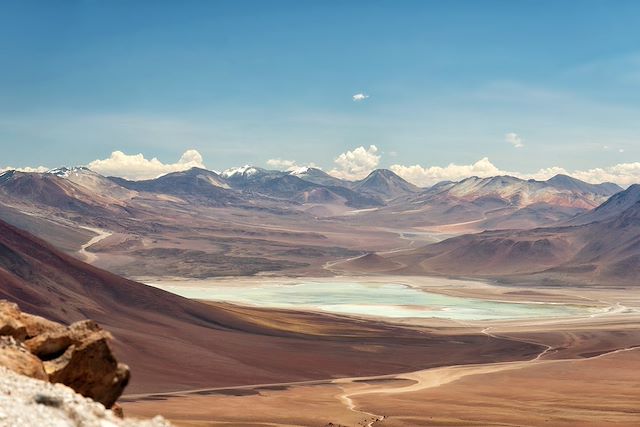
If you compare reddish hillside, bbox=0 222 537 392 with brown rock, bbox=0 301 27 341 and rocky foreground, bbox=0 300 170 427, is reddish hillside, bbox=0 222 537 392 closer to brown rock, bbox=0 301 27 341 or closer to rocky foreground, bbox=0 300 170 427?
rocky foreground, bbox=0 300 170 427

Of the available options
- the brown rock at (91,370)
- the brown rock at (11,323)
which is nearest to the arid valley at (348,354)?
the brown rock at (91,370)

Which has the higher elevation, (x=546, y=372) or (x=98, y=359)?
(x=98, y=359)

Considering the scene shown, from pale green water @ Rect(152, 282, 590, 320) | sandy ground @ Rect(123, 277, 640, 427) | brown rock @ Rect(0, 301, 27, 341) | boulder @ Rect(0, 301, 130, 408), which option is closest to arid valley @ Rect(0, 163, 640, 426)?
sandy ground @ Rect(123, 277, 640, 427)

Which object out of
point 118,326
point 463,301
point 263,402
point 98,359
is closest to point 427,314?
point 463,301

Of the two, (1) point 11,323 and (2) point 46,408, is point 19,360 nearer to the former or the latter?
(1) point 11,323

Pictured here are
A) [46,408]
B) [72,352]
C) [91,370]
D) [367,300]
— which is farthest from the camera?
[367,300]

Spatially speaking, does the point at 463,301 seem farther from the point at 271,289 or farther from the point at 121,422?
the point at 121,422

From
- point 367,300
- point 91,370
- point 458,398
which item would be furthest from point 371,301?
point 91,370
